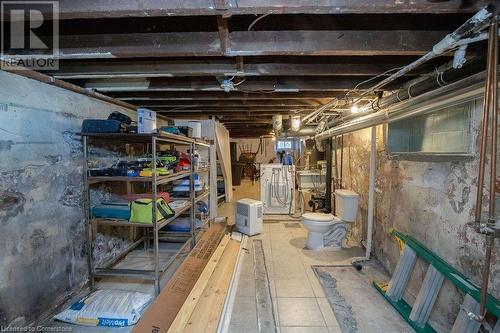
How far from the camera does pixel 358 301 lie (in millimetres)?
2182

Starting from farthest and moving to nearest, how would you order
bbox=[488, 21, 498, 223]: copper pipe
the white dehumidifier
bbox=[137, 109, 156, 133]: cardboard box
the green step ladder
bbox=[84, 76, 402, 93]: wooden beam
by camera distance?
the white dehumidifier → bbox=[84, 76, 402, 93]: wooden beam → bbox=[137, 109, 156, 133]: cardboard box → the green step ladder → bbox=[488, 21, 498, 223]: copper pipe

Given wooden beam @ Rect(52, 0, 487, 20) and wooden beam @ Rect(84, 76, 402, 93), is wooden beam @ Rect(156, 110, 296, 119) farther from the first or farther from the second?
wooden beam @ Rect(52, 0, 487, 20)

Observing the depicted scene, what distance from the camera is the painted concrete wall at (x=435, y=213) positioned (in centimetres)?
160

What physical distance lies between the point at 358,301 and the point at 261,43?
2.28m

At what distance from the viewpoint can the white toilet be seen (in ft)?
10.6

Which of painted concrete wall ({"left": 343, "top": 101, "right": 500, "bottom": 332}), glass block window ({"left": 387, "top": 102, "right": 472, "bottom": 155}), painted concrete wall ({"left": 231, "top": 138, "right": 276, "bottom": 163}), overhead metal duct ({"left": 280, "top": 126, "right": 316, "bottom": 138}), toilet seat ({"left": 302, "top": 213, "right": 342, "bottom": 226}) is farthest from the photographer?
painted concrete wall ({"left": 231, "top": 138, "right": 276, "bottom": 163})

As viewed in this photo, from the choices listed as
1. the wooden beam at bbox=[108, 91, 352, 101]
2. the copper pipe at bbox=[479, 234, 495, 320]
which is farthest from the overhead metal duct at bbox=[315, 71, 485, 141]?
the copper pipe at bbox=[479, 234, 495, 320]

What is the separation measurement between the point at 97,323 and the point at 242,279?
4.26ft

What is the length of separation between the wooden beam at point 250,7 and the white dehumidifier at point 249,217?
302cm

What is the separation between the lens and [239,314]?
2016mm

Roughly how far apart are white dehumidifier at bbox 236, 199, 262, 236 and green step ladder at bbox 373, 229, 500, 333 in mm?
1876

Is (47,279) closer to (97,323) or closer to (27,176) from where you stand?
(97,323)

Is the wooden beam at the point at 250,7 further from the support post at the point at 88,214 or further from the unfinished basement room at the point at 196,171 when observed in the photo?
the support post at the point at 88,214

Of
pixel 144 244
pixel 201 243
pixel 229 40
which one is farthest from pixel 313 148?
pixel 229 40
